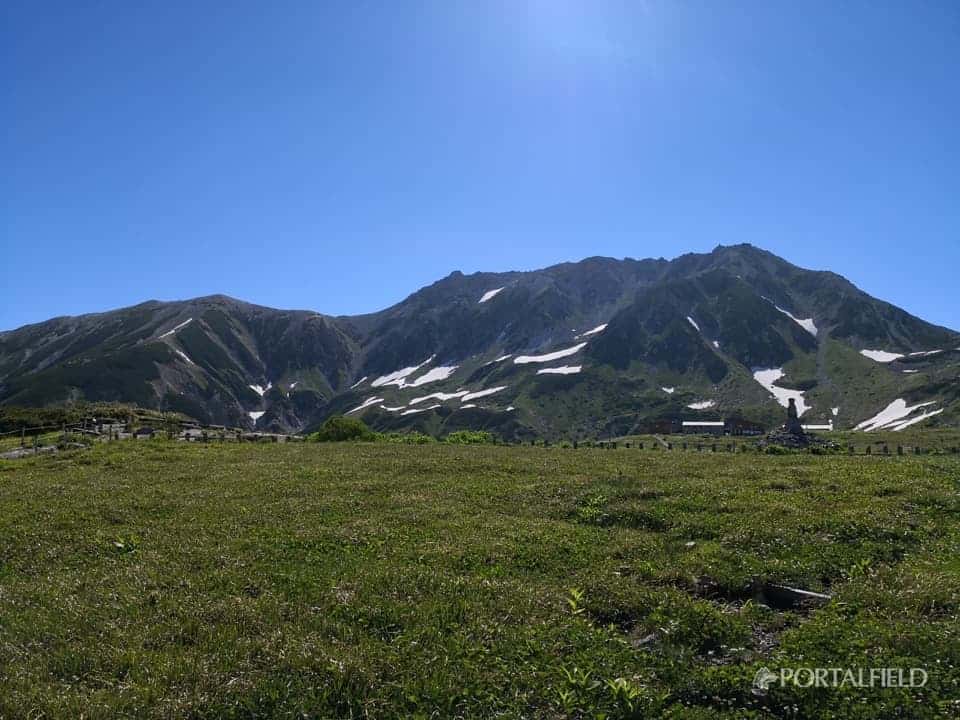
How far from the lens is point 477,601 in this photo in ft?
43.3

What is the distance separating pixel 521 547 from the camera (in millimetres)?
17484

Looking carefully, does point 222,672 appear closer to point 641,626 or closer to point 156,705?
point 156,705

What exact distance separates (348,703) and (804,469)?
27283 mm

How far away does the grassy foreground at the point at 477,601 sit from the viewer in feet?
31.5
